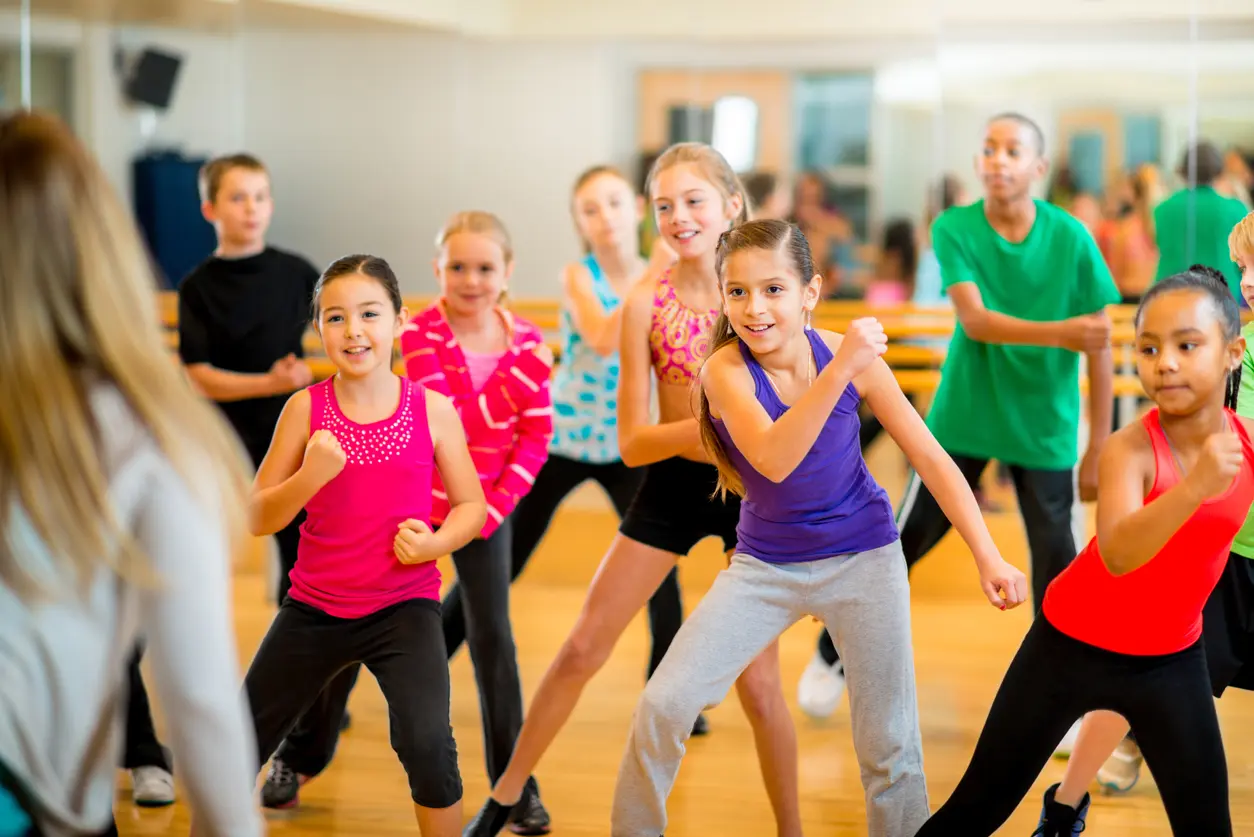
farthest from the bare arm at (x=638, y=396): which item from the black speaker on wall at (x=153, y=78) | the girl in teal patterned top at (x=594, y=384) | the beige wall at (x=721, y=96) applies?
the black speaker on wall at (x=153, y=78)

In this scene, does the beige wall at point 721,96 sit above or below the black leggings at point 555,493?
above

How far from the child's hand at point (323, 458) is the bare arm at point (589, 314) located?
1210mm

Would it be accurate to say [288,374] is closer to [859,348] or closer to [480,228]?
[480,228]

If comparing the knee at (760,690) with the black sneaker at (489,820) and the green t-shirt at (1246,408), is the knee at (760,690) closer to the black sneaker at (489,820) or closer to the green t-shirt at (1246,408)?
the black sneaker at (489,820)

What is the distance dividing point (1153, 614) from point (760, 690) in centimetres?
78

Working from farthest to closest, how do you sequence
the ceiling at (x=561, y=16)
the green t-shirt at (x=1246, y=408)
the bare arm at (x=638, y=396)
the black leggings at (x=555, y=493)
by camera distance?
1. the ceiling at (x=561, y=16)
2. the black leggings at (x=555, y=493)
3. the bare arm at (x=638, y=396)
4. the green t-shirt at (x=1246, y=408)

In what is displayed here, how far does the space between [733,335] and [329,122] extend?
382cm

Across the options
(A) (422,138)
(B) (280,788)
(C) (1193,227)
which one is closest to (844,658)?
(B) (280,788)

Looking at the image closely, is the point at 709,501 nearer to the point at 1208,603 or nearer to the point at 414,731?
the point at 414,731

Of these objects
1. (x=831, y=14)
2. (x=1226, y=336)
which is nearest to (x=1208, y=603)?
(x=1226, y=336)

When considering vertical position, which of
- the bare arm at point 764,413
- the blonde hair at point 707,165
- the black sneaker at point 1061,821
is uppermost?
the blonde hair at point 707,165

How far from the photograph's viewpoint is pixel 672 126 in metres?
5.71

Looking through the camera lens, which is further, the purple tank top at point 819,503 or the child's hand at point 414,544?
the child's hand at point 414,544

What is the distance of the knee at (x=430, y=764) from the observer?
2314mm
